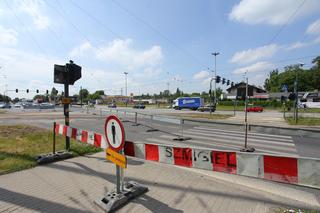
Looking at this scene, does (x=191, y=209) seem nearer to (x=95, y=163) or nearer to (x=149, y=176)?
(x=149, y=176)

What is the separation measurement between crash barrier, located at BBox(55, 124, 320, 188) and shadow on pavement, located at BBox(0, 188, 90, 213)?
140cm

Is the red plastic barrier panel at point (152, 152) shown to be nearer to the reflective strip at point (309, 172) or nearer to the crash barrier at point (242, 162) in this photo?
the crash barrier at point (242, 162)

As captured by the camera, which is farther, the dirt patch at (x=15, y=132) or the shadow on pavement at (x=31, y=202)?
the dirt patch at (x=15, y=132)

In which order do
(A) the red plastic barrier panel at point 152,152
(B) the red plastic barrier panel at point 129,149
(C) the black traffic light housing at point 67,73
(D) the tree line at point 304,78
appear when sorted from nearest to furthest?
(A) the red plastic barrier panel at point 152,152
(B) the red plastic barrier panel at point 129,149
(C) the black traffic light housing at point 67,73
(D) the tree line at point 304,78

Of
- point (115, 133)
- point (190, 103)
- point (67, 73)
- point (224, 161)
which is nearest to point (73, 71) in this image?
point (67, 73)

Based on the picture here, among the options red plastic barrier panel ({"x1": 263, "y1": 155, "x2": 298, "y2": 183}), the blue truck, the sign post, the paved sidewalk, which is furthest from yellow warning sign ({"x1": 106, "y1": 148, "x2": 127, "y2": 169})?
the blue truck

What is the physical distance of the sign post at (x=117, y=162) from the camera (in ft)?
12.3

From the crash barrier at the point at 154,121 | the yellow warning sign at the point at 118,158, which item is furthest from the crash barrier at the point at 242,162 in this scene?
the crash barrier at the point at 154,121

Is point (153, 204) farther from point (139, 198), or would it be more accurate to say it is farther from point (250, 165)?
point (250, 165)

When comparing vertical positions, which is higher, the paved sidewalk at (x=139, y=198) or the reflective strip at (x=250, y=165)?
the reflective strip at (x=250, y=165)

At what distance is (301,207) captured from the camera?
151 inches

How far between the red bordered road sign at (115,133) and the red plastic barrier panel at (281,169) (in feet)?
7.24

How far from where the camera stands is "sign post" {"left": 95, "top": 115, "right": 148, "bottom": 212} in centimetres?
376

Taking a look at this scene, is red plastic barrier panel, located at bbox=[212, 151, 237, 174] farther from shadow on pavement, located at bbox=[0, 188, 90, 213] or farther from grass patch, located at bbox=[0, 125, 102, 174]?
grass patch, located at bbox=[0, 125, 102, 174]
